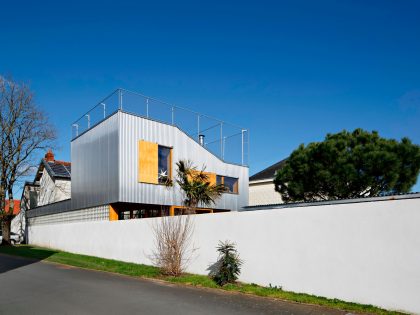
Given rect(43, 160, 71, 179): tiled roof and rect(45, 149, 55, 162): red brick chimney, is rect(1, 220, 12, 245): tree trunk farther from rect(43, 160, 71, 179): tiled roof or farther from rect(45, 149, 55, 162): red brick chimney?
rect(45, 149, 55, 162): red brick chimney

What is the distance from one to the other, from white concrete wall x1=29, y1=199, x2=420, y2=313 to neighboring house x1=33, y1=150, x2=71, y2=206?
22601 mm

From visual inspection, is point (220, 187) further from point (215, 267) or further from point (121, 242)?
point (215, 267)

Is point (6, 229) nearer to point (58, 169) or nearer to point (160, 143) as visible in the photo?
point (58, 169)

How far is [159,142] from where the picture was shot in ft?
63.7

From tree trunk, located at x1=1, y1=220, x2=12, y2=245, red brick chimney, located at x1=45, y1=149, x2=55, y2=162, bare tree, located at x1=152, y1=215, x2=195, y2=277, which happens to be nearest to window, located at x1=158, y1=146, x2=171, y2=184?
bare tree, located at x1=152, y1=215, x2=195, y2=277

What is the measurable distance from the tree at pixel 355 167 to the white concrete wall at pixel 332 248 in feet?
34.1

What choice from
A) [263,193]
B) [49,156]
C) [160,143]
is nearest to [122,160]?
[160,143]

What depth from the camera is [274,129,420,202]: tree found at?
687 inches

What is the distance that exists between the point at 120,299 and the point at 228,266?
2.91 m

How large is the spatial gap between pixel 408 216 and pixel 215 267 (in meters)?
5.60

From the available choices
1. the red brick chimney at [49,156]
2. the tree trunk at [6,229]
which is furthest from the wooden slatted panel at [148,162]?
the red brick chimney at [49,156]

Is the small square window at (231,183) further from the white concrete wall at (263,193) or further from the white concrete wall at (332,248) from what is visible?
the white concrete wall at (332,248)

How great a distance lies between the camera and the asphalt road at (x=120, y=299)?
6797 millimetres

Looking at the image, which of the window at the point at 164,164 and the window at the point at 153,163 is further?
the window at the point at 164,164
